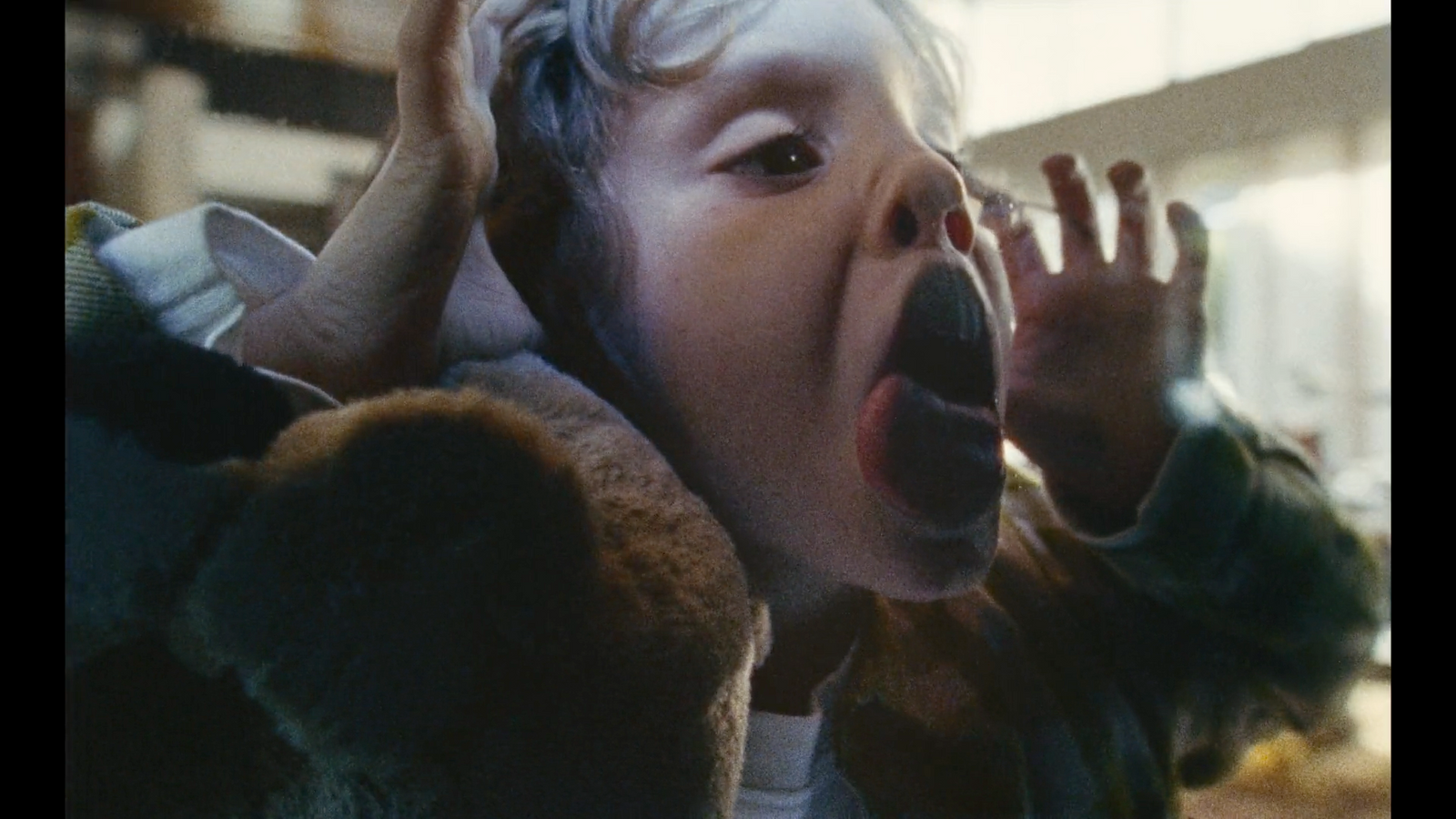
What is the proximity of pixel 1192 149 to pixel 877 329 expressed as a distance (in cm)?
49

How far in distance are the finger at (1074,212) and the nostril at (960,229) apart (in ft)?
0.51

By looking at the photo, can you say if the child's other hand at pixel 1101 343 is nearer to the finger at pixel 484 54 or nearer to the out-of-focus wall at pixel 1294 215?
the out-of-focus wall at pixel 1294 215

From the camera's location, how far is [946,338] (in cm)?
122

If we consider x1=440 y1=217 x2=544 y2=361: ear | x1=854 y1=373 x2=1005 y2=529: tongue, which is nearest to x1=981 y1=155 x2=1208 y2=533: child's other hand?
x1=854 y1=373 x2=1005 y2=529: tongue

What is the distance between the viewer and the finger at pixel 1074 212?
4.50 feet

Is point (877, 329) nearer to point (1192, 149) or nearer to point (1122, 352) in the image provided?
point (1122, 352)

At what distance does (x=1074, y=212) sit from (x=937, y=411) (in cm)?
33

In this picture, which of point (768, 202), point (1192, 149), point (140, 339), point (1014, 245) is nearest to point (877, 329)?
point (768, 202)

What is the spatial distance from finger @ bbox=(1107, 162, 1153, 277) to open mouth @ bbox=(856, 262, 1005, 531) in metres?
0.23

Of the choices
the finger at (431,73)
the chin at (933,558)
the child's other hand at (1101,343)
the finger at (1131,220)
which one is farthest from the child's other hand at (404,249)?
the finger at (1131,220)

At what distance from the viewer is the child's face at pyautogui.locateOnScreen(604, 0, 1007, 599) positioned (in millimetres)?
1146

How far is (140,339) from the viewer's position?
0.99 metres

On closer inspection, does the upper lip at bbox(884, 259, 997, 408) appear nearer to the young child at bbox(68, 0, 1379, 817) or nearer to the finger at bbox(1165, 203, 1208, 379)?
the young child at bbox(68, 0, 1379, 817)

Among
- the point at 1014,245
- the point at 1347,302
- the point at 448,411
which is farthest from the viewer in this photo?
the point at 1347,302
